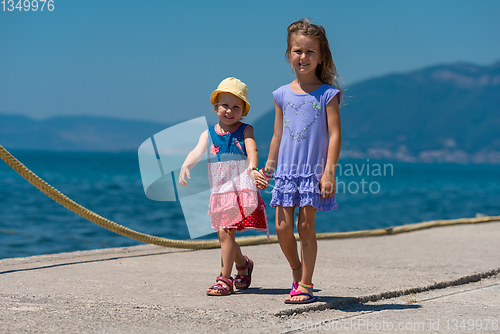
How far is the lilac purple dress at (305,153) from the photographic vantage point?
331 cm

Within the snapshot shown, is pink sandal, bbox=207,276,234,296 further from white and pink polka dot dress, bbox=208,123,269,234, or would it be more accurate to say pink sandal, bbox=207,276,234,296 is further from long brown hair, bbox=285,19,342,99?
long brown hair, bbox=285,19,342,99

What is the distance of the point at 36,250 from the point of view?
1227 centimetres

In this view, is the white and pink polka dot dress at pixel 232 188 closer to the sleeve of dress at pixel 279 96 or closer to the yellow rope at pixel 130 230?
the sleeve of dress at pixel 279 96

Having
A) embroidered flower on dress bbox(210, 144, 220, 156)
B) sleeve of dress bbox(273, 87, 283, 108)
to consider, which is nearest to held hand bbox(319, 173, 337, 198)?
sleeve of dress bbox(273, 87, 283, 108)

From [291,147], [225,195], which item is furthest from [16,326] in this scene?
[291,147]

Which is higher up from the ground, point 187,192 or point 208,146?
point 208,146

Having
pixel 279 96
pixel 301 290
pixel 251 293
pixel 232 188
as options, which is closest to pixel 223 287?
pixel 251 293

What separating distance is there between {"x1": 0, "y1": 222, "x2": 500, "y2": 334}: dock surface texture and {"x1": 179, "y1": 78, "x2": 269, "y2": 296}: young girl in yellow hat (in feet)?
1.26

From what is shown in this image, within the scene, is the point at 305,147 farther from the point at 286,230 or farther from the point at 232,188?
the point at 232,188

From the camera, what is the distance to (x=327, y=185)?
3.24 metres

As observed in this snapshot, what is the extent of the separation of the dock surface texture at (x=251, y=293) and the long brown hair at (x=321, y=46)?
1.49m

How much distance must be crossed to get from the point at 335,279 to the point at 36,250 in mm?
9867

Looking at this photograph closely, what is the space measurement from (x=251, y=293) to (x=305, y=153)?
1121mm

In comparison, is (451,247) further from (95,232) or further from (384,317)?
(95,232)
